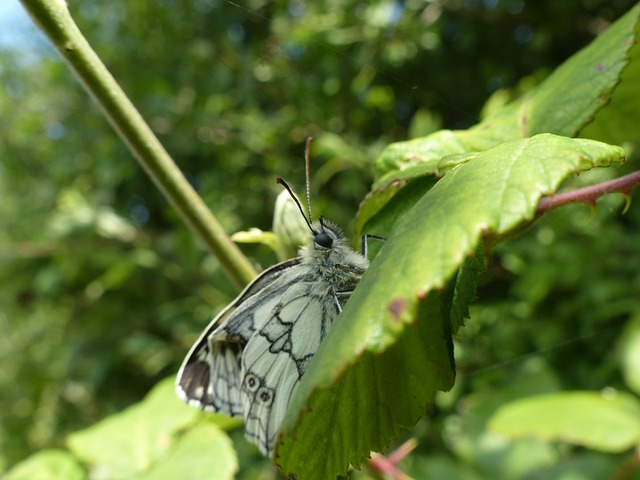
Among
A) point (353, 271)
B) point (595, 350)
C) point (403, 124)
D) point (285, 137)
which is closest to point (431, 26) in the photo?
point (403, 124)

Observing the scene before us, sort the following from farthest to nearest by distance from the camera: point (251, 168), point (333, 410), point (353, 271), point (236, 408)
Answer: point (251, 168) → point (236, 408) → point (353, 271) → point (333, 410)

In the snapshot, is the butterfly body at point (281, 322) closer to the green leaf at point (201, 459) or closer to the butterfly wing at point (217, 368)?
the butterfly wing at point (217, 368)

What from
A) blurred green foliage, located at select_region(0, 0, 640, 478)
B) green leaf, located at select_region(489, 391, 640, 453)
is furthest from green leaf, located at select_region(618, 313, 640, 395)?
blurred green foliage, located at select_region(0, 0, 640, 478)

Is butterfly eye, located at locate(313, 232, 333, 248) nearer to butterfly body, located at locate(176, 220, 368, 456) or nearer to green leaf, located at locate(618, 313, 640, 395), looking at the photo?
butterfly body, located at locate(176, 220, 368, 456)

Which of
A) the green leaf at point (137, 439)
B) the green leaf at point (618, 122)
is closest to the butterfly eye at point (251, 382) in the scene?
the green leaf at point (137, 439)

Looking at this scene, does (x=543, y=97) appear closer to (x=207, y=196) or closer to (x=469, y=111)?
(x=207, y=196)

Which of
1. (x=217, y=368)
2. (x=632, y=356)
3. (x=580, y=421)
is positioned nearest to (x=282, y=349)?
(x=217, y=368)
